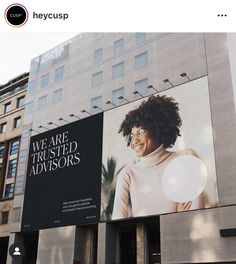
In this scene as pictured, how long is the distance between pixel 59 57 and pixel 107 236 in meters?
24.2

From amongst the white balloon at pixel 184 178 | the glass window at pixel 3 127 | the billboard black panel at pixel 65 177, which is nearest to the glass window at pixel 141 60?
the billboard black panel at pixel 65 177

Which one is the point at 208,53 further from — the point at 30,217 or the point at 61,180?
the point at 30,217

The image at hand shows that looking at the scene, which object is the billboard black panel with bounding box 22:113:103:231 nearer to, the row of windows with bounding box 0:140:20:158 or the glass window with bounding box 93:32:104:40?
the row of windows with bounding box 0:140:20:158

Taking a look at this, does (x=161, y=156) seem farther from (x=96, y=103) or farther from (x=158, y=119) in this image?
(x=96, y=103)

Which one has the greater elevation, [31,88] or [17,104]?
[31,88]

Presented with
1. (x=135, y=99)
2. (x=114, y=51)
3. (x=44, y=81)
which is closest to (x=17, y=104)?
(x=44, y=81)

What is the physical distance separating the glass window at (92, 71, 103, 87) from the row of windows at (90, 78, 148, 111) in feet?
5.84

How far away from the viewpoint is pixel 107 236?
33.2 meters

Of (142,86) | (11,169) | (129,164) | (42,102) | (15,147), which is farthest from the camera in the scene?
(15,147)

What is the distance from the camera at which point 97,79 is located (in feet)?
136

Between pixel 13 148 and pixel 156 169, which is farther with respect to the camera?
pixel 13 148

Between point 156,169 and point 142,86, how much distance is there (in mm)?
8954

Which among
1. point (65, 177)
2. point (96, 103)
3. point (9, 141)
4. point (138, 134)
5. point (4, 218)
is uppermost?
Result: point (96, 103)

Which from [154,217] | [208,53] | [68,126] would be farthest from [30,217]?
[208,53]
